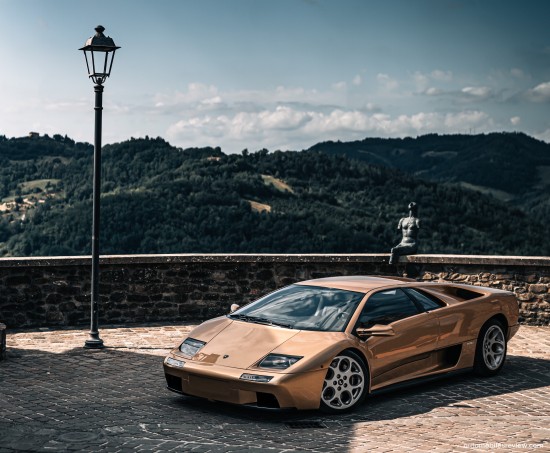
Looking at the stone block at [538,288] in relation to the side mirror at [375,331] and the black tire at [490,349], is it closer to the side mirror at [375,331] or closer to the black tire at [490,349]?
the black tire at [490,349]

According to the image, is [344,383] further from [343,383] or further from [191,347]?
[191,347]

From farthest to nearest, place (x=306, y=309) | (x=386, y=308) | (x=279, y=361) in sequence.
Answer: (x=386, y=308)
(x=306, y=309)
(x=279, y=361)

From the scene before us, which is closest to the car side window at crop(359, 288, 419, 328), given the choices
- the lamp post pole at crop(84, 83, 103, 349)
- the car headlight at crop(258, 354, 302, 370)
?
the car headlight at crop(258, 354, 302, 370)

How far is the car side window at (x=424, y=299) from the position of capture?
9.82 meters

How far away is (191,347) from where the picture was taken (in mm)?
8977

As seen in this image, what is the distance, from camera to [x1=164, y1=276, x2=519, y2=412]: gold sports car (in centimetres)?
825

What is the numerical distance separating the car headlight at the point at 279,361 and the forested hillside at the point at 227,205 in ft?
120

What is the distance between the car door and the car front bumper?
876 mm

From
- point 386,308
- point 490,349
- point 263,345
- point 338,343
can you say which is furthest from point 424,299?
point 263,345

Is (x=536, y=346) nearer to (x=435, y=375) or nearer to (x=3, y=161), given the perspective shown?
(x=435, y=375)

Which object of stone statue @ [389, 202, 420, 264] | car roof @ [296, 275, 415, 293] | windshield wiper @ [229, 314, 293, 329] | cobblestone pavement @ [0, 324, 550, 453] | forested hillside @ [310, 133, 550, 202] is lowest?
cobblestone pavement @ [0, 324, 550, 453]

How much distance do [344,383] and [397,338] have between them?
93cm

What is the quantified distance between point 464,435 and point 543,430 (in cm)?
78

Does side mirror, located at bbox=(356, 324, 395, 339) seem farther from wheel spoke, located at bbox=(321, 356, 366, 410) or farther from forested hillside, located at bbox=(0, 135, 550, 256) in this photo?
forested hillside, located at bbox=(0, 135, 550, 256)
